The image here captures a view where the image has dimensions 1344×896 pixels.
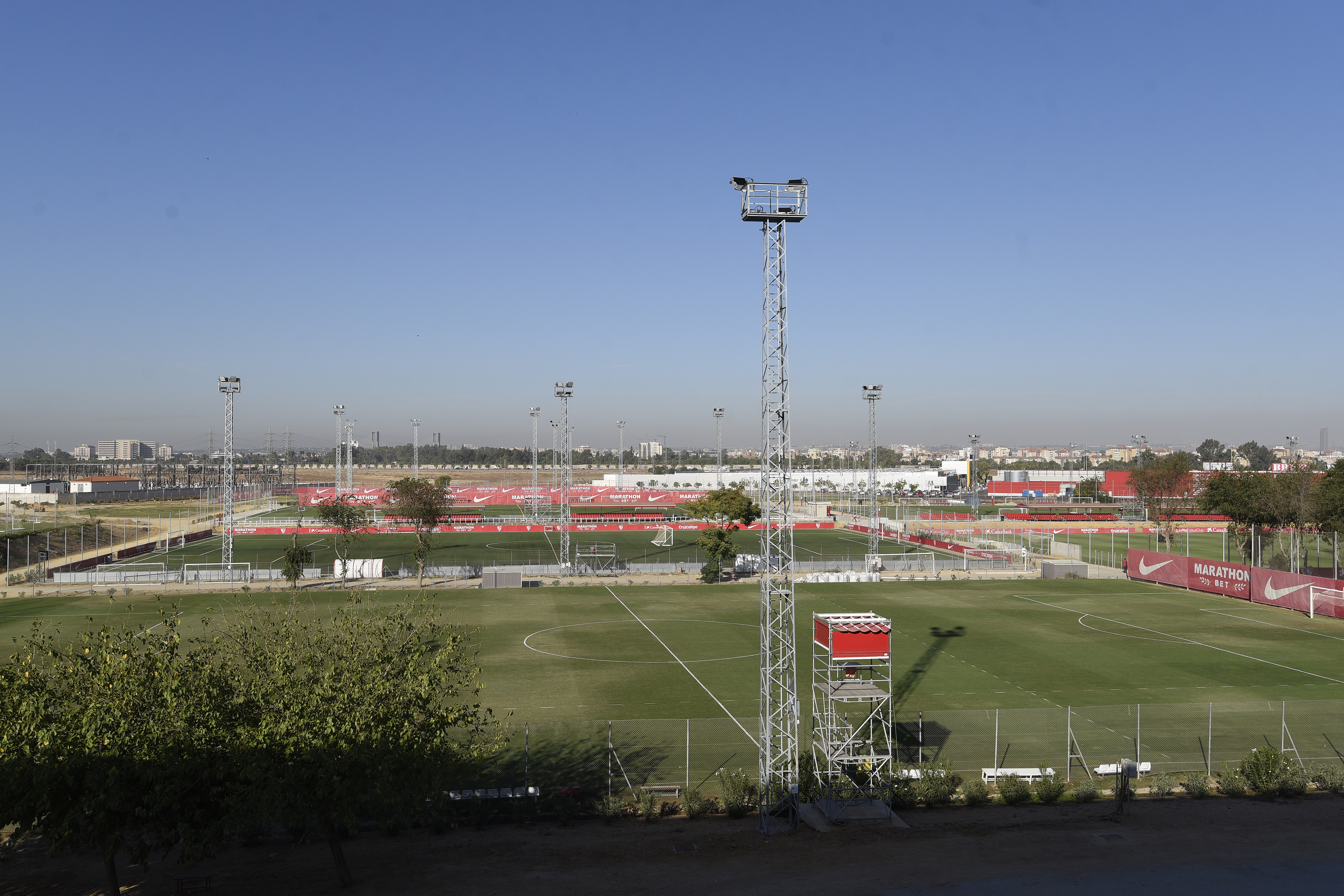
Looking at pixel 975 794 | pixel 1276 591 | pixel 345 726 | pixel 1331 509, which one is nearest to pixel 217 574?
pixel 345 726

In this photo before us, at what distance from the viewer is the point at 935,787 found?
22047 mm

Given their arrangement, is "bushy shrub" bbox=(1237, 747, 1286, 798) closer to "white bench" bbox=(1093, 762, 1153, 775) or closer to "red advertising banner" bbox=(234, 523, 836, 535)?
"white bench" bbox=(1093, 762, 1153, 775)

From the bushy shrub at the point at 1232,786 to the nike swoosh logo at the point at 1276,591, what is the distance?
3279 centimetres

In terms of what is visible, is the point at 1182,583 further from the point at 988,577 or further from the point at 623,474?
the point at 623,474

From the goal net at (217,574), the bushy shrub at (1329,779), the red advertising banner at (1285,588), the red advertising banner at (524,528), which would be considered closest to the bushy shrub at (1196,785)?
the bushy shrub at (1329,779)

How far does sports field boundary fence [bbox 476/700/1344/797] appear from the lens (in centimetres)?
2356

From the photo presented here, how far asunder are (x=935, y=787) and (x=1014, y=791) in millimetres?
1969

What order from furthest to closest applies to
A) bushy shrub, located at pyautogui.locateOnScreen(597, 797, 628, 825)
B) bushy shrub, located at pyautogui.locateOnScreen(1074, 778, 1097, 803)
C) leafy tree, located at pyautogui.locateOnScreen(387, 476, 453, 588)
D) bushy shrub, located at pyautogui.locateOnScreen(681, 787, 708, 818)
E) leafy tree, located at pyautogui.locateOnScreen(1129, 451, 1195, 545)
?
leafy tree, located at pyautogui.locateOnScreen(1129, 451, 1195, 545) < leafy tree, located at pyautogui.locateOnScreen(387, 476, 453, 588) < bushy shrub, located at pyautogui.locateOnScreen(1074, 778, 1097, 803) < bushy shrub, located at pyautogui.locateOnScreen(681, 787, 708, 818) < bushy shrub, located at pyautogui.locateOnScreen(597, 797, 628, 825)

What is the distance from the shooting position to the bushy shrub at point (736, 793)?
21359 millimetres

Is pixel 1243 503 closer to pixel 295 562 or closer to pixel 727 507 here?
pixel 727 507

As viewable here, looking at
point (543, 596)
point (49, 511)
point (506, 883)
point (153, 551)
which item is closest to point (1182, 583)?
point (543, 596)

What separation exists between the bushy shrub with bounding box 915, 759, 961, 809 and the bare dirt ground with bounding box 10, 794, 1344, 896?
1.40 feet

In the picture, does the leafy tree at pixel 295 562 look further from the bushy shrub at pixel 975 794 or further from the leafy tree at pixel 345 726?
the bushy shrub at pixel 975 794

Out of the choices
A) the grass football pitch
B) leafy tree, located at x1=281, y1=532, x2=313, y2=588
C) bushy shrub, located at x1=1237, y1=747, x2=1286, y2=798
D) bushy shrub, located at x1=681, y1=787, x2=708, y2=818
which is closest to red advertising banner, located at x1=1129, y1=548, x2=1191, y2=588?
the grass football pitch
